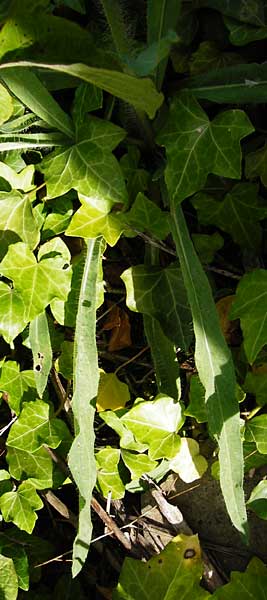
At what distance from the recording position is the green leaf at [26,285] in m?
1.42

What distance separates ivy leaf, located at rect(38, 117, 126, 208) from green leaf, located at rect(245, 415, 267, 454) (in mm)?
482

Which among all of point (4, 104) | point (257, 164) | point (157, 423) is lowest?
point (157, 423)

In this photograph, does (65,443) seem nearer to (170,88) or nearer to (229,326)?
(229,326)

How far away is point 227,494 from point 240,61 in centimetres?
76

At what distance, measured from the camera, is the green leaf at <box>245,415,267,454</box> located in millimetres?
1419

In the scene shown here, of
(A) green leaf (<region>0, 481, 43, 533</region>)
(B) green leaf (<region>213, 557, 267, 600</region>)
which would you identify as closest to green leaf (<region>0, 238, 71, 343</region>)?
(A) green leaf (<region>0, 481, 43, 533</region>)

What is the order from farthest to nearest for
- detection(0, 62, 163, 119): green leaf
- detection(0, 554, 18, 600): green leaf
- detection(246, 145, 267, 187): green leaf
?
detection(0, 554, 18, 600): green leaf < detection(246, 145, 267, 187): green leaf < detection(0, 62, 163, 119): green leaf

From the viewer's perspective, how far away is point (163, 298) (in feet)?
4.73

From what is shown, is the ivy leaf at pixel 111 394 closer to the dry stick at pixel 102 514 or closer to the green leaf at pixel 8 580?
the dry stick at pixel 102 514

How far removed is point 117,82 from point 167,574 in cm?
97

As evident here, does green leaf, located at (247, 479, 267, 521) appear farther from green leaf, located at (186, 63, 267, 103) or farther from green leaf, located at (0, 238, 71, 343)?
green leaf, located at (186, 63, 267, 103)

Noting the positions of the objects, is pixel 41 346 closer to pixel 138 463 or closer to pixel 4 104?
pixel 138 463

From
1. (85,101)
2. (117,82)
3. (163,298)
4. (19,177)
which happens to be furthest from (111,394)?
(117,82)

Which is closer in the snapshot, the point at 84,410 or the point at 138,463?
the point at 84,410
